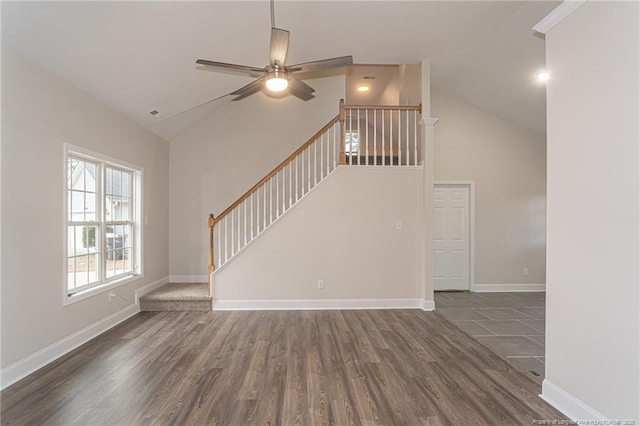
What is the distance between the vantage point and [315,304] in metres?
4.83

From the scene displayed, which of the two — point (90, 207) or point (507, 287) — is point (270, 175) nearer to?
point (90, 207)

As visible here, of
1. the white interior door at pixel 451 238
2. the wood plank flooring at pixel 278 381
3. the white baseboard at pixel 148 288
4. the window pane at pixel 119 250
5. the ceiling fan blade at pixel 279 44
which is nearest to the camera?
the wood plank flooring at pixel 278 381

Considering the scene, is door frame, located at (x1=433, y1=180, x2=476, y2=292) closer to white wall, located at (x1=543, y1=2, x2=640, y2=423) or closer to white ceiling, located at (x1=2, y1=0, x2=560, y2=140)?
white ceiling, located at (x1=2, y1=0, x2=560, y2=140)

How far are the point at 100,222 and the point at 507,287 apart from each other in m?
6.84

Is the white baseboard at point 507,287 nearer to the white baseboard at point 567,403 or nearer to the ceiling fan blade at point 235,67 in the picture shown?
the white baseboard at point 567,403

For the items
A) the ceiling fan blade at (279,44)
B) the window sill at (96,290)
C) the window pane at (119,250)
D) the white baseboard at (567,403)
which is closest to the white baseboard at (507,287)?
the white baseboard at (567,403)

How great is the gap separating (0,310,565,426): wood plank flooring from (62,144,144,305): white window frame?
A: 591 mm

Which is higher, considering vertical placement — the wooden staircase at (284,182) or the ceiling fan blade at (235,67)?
the ceiling fan blade at (235,67)

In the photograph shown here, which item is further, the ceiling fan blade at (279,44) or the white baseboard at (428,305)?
the white baseboard at (428,305)

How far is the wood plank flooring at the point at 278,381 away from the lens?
2195 mm

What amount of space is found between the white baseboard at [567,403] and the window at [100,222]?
456 cm

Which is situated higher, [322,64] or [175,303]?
[322,64]

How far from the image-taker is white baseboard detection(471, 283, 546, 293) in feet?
19.2

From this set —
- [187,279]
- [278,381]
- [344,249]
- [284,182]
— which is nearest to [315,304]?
[344,249]
